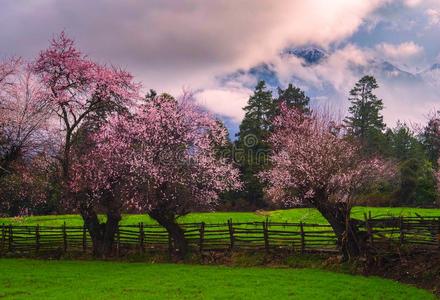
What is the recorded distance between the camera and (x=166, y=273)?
70.5 feet

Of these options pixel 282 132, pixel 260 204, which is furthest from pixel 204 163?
pixel 260 204

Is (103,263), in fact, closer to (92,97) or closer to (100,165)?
(100,165)

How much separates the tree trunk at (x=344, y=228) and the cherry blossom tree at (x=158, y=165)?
5.85 meters

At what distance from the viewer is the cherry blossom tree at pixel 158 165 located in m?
24.2

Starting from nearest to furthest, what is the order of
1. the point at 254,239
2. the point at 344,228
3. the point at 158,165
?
1. the point at 344,228
2. the point at 158,165
3. the point at 254,239

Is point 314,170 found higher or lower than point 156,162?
lower

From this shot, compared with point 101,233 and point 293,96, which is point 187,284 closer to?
point 101,233

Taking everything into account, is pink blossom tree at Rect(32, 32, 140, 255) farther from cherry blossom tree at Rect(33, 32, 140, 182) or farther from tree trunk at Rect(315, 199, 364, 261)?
tree trunk at Rect(315, 199, 364, 261)

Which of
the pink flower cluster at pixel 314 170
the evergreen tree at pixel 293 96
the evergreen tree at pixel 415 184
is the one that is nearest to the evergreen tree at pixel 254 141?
the evergreen tree at pixel 293 96

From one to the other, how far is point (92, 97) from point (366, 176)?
1794cm

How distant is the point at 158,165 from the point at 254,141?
45.4 m

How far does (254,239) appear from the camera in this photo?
25.7 m

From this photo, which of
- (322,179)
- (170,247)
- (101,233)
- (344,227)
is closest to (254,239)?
(170,247)

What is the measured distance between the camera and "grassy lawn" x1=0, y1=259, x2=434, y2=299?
16.8m
